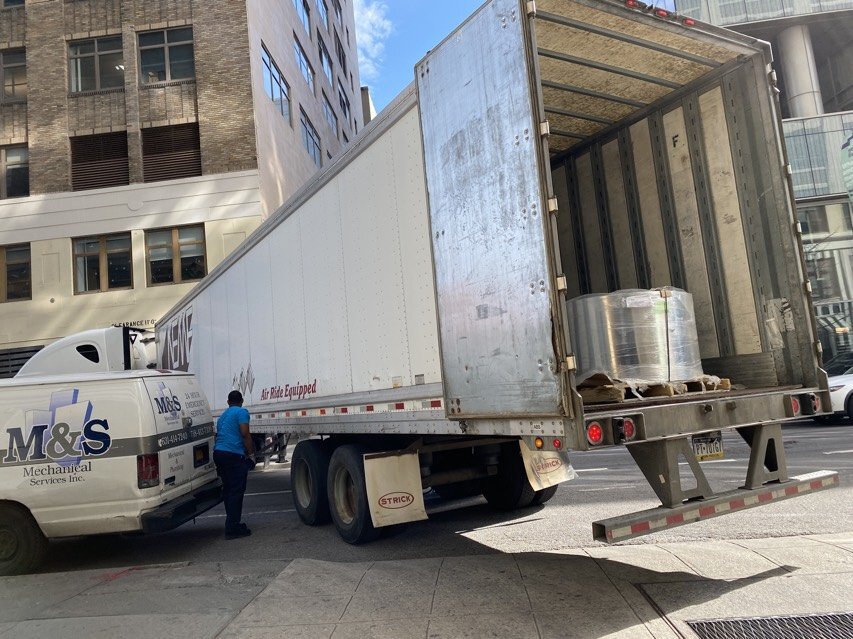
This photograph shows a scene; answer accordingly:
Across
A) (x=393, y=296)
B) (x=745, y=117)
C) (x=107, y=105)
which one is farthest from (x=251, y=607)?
(x=107, y=105)

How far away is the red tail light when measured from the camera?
3755 mm

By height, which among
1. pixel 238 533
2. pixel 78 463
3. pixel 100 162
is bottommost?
pixel 238 533

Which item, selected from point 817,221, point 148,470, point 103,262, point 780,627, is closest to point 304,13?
point 103,262

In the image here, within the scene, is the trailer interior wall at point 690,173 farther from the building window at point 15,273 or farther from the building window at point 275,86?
the building window at point 15,273

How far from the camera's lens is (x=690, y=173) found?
594 cm

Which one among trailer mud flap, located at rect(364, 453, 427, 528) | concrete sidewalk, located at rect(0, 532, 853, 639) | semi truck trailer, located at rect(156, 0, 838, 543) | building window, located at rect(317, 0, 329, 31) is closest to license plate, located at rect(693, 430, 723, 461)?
semi truck trailer, located at rect(156, 0, 838, 543)

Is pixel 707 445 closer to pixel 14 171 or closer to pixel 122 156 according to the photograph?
pixel 122 156

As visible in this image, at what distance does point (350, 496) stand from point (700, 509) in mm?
3728

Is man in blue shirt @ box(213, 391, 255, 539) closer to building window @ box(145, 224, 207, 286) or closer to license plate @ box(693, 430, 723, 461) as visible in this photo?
license plate @ box(693, 430, 723, 461)

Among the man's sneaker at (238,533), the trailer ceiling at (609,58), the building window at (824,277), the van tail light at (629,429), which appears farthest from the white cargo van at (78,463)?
the building window at (824,277)

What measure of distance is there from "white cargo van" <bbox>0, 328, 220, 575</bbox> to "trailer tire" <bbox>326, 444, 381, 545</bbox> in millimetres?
1540

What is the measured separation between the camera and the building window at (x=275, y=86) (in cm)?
2473

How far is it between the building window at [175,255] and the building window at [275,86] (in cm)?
633

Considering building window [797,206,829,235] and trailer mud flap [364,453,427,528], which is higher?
building window [797,206,829,235]
